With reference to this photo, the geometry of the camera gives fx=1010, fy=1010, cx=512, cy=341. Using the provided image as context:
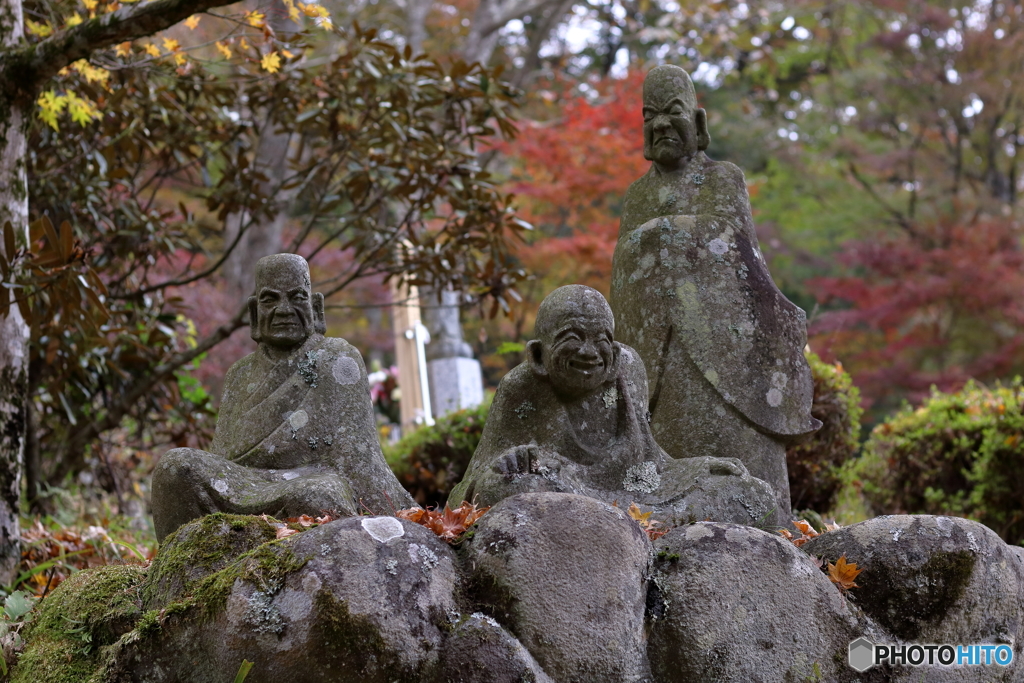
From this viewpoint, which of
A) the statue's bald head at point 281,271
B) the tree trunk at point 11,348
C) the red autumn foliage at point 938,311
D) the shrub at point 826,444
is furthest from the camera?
the red autumn foliage at point 938,311

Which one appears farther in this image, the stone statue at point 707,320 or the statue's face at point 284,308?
the stone statue at point 707,320

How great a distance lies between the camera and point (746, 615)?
10.2 feet

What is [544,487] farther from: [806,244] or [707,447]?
[806,244]

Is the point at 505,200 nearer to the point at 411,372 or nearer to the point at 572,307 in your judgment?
the point at 572,307

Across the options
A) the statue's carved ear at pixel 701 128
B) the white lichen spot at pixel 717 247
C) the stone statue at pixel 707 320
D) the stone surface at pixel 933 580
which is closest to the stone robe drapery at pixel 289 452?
the stone statue at pixel 707 320

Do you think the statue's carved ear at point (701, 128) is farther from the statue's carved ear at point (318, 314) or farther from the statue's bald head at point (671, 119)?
the statue's carved ear at point (318, 314)

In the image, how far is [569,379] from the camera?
12.8ft

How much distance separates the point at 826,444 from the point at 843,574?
4.60 metres

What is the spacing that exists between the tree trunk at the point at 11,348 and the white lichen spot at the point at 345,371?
1.96 m

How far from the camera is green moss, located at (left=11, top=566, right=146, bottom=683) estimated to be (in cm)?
322

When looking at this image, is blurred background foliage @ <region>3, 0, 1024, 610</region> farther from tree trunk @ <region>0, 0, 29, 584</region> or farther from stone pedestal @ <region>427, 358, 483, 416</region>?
stone pedestal @ <region>427, 358, 483, 416</region>

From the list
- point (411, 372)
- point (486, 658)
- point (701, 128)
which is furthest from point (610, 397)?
point (411, 372)

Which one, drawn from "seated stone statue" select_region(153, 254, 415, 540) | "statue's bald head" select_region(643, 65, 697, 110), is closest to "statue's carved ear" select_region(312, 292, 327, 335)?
"seated stone statue" select_region(153, 254, 415, 540)

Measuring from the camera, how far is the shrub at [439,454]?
8500mm
